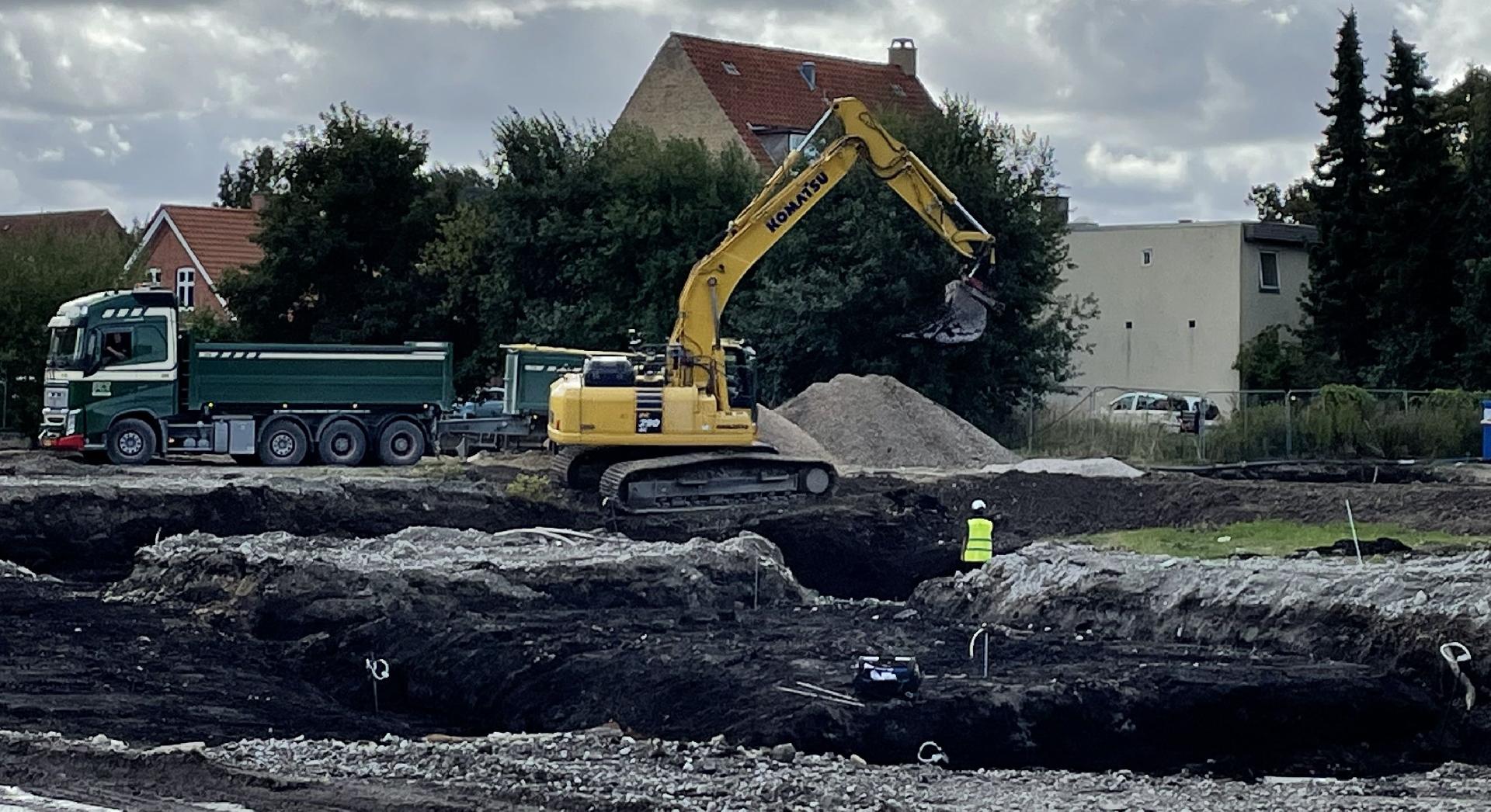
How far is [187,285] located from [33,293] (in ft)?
71.2

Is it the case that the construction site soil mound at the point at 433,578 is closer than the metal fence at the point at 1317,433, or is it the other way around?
the construction site soil mound at the point at 433,578

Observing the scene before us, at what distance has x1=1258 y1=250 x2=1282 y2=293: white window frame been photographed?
1984 inches

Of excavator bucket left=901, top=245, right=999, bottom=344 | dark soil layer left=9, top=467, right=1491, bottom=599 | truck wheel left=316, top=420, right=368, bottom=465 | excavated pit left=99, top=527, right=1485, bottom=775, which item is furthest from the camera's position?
truck wheel left=316, top=420, right=368, bottom=465

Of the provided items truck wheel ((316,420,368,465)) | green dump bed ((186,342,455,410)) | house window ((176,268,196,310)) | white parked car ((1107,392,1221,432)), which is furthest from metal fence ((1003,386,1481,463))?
house window ((176,268,196,310))

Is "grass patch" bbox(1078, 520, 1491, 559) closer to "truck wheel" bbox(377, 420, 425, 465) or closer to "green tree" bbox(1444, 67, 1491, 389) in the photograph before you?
"truck wheel" bbox(377, 420, 425, 465)

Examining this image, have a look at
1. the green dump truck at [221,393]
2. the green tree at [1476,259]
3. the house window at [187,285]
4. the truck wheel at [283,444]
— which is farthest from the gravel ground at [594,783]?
the house window at [187,285]

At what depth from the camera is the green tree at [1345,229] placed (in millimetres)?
46719

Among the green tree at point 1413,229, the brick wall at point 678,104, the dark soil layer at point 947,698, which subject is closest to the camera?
the dark soil layer at point 947,698

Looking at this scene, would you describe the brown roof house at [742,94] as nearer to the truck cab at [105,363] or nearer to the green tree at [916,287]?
the green tree at [916,287]

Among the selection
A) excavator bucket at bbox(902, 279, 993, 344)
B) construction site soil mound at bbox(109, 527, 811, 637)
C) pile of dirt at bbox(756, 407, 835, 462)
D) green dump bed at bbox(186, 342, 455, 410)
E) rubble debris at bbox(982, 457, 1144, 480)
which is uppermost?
excavator bucket at bbox(902, 279, 993, 344)

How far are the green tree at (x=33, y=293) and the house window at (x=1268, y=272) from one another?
27.8 metres

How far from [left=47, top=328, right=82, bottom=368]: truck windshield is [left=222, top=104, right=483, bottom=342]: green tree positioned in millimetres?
14603

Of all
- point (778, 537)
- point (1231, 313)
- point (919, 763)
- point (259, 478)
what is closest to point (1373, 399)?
point (1231, 313)

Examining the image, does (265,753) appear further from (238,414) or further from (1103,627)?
(238,414)
